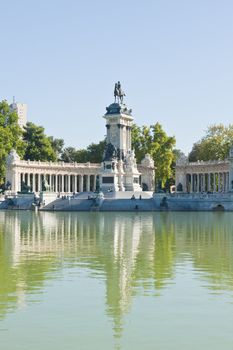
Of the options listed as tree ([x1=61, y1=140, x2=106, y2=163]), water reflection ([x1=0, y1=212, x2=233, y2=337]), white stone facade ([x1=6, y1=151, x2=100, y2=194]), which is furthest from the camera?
tree ([x1=61, y1=140, x2=106, y2=163])

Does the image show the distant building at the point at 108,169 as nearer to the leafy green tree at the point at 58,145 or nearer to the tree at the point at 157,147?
the tree at the point at 157,147

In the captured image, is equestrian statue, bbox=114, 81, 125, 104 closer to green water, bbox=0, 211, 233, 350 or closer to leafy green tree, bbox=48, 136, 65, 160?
leafy green tree, bbox=48, 136, 65, 160

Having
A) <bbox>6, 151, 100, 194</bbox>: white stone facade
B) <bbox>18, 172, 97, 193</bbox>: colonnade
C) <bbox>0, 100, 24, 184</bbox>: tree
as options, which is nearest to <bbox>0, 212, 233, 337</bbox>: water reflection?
<bbox>6, 151, 100, 194</bbox>: white stone facade

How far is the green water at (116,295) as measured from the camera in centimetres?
1328

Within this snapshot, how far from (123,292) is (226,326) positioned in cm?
453

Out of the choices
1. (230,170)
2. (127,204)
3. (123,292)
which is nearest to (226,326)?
(123,292)

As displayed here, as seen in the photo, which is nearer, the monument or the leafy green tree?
the monument

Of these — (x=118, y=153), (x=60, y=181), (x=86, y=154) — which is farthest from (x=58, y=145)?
(x=118, y=153)

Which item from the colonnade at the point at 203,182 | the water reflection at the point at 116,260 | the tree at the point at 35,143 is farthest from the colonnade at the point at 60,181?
the water reflection at the point at 116,260

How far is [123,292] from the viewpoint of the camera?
18156 mm

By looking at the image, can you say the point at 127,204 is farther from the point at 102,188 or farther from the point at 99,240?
the point at 99,240

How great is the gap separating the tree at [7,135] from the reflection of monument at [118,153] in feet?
53.6

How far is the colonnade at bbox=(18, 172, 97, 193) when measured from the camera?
104225 millimetres

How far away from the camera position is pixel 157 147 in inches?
4444
